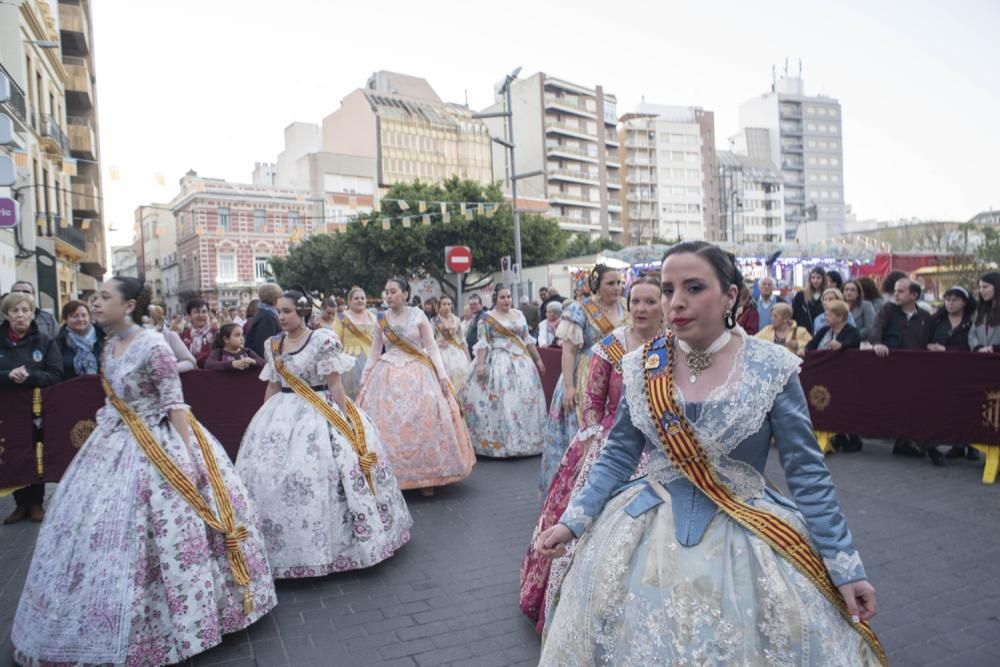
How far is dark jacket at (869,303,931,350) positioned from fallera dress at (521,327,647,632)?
215 inches

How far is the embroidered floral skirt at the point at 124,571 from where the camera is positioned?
137 inches

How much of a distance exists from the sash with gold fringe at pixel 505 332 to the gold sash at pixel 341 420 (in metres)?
3.96

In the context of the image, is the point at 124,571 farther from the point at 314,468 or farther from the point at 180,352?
the point at 180,352

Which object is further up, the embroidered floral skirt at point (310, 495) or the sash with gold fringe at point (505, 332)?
the sash with gold fringe at point (505, 332)

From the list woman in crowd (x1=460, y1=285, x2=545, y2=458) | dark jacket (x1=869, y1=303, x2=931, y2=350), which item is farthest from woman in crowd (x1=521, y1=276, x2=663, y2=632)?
dark jacket (x1=869, y1=303, x2=931, y2=350)

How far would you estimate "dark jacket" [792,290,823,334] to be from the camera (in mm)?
9648

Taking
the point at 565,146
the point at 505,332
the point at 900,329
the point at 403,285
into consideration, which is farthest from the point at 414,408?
the point at 565,146

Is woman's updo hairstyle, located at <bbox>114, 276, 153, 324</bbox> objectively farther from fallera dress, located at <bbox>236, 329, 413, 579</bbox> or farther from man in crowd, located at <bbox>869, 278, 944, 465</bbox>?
man in crowd, located at <bbox>869, 278, 944, 465</bbox>

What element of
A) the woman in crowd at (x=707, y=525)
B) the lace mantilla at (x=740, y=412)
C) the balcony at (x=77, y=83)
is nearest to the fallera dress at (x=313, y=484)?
the woman in crowd at (x=707, y=525)

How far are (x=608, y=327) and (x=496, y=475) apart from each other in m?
3.19

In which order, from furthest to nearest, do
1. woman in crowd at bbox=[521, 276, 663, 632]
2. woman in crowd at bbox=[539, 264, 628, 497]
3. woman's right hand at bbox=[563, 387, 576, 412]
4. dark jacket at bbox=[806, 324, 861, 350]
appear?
dark jacket at bbox=[806, 324, 861, 350] → woman in crowd at bbox=[539, 264, 628, 497] → woman's right hand at bbox=[563, 387, 576, 412] → woman in crowd at bbox=[521, 276, 663, 632]

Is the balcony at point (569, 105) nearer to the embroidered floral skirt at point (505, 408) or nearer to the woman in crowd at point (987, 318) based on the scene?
the embroidered floral skirt at point (505, 408)

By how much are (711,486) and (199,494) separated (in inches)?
109

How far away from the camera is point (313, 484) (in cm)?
480
